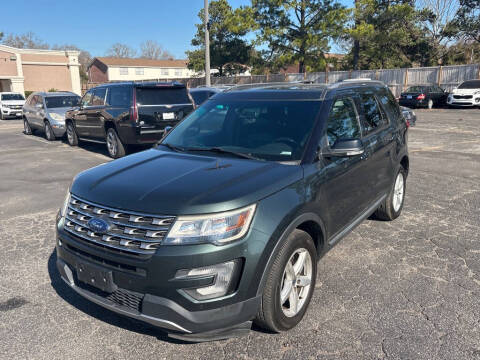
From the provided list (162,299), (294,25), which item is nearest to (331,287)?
(162,299)

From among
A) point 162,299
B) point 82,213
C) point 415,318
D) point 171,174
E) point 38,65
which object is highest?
point 38,65

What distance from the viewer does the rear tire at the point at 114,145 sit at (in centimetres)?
943

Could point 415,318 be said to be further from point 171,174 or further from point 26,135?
point 26,135

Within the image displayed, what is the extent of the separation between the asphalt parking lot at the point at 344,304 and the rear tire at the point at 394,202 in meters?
0.13

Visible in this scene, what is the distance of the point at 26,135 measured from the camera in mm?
15516

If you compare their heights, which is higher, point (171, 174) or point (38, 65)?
point (38, 65)

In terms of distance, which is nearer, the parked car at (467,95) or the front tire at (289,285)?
A: the front tire at (289,285)

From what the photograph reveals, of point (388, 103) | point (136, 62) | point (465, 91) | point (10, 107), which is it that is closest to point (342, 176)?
point (388, 103)

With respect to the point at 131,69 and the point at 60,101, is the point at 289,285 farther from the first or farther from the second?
the point at 131,69

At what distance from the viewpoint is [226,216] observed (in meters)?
2.40

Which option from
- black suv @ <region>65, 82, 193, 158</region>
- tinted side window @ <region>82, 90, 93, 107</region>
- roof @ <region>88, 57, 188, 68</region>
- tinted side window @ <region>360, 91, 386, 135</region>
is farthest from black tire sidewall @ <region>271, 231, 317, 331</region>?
roof @ <region>88, 57, 188, 68</region>

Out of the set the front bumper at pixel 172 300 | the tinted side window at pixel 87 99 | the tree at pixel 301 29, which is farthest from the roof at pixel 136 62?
the front bumper at pixel 172 300

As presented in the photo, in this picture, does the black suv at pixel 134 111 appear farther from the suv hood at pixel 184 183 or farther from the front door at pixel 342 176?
the front door at pixel 342 176

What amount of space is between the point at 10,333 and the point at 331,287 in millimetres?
2640
